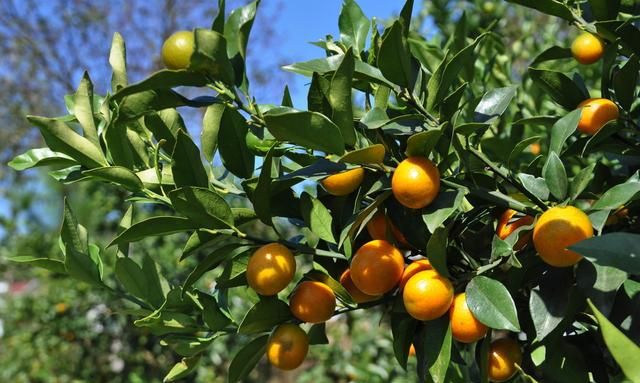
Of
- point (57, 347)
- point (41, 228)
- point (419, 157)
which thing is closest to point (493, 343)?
point (419, 157)

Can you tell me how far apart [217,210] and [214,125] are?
13cm

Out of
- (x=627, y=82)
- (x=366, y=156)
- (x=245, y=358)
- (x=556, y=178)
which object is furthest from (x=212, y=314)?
(x=627, y=82)

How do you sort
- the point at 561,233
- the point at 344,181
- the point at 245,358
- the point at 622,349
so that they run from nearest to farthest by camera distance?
the point at 622,349, the point at 561,233, the point at 344,181, the point at 245,358

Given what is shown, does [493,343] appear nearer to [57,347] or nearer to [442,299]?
[442,299]

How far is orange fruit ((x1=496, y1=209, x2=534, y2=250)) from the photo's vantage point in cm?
61

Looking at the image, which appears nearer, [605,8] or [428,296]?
[428,296]

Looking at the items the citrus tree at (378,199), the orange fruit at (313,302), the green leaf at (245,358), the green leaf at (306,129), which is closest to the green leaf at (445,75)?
the citrus tree at (378,199)

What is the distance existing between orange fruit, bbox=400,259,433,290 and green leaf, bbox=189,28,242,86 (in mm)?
246

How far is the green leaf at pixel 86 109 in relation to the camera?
0.66m

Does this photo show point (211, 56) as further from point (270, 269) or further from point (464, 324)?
point (464, 324)

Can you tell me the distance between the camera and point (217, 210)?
604mm

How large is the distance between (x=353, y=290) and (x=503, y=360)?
0.16 m

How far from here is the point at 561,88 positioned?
74 cm

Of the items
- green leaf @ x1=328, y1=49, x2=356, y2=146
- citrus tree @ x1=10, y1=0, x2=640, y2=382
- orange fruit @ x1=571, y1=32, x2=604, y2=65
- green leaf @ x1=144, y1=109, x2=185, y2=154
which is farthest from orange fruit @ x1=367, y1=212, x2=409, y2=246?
orange fruit @ x1=571, y1=32, x2=604, y2=65
